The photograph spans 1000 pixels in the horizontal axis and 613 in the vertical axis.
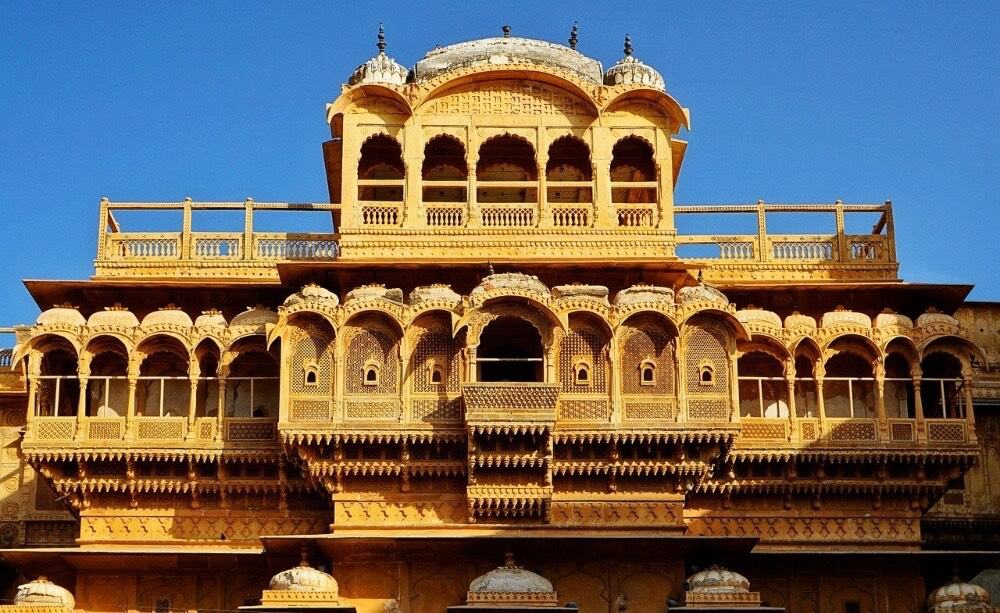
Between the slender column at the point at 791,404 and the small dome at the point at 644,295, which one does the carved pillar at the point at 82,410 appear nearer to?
the small dome at the point at 644,295

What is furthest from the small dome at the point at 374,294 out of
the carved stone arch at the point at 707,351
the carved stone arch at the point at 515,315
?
the carved stone arch at the point at 707,351

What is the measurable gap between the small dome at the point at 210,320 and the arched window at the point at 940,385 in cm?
1140

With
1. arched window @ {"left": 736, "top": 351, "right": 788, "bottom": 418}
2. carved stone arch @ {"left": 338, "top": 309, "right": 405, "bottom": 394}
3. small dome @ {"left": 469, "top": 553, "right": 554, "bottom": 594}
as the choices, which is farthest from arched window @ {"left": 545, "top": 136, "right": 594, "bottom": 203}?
small dome @ {"left": 469, "top": 553, "right": 554, "bottom": 594}

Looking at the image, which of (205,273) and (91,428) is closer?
(91,428)

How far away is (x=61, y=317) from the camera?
28.0 metres

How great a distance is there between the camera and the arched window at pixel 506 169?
30766 millimetres

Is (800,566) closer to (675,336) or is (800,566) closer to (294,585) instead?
(675,336)

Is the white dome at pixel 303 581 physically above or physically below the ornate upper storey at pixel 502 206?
below

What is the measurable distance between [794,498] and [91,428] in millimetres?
11114

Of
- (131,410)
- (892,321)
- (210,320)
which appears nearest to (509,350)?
(210,320)

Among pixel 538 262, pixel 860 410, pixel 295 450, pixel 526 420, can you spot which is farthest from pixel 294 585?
pixel 860 410

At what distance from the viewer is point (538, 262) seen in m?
28.0

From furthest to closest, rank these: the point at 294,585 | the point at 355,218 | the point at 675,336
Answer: the point at 355,218
the point at 675,336
the point at 294,585

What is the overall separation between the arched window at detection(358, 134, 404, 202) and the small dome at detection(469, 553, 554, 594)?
26.7 feet
